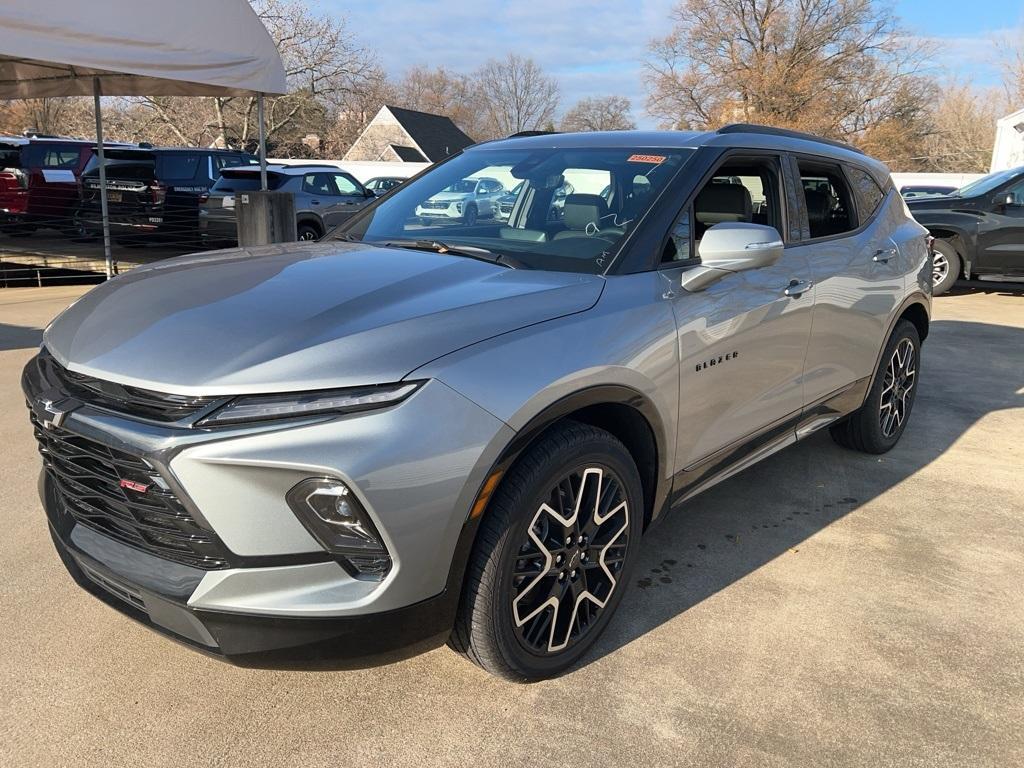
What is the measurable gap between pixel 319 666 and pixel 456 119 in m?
82.7

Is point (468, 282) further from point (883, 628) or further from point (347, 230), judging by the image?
point (883, 628)

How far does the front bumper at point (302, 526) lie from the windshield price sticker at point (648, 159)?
1.60m

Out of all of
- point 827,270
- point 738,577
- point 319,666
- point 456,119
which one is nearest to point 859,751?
point 738,577

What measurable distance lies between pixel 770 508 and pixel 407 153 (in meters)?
45.6

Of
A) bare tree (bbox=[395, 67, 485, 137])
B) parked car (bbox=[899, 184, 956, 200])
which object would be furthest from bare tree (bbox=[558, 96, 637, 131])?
parked car (bbox=[899, 184, 956, 200])

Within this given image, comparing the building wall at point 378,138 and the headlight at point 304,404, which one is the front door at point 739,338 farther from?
the building wall at point 378,138

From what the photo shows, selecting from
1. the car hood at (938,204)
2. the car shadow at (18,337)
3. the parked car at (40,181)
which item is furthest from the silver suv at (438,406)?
the parked car at (40,181)

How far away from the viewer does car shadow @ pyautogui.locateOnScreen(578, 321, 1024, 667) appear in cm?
325

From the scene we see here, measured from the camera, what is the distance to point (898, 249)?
4609 mm

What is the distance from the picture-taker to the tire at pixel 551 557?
Answer: 2.32 m

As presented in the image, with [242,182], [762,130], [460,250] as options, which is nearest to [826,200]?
[762,130]

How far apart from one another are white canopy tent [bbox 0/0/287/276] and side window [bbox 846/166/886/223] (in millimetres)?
7049

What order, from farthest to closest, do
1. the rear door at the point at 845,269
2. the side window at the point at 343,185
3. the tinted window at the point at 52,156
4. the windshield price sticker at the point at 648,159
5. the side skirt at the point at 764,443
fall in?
the tinted window at the point at 52,156 < the side window at the point at 343,185 < the rear door at the point at 845,269 < the windshield price sticker at the point at 648,159 < the side skirt at the point at 764,443

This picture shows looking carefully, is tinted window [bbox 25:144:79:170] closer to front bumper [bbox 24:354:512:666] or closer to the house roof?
front bumper [bbox 24:354:512:666]
